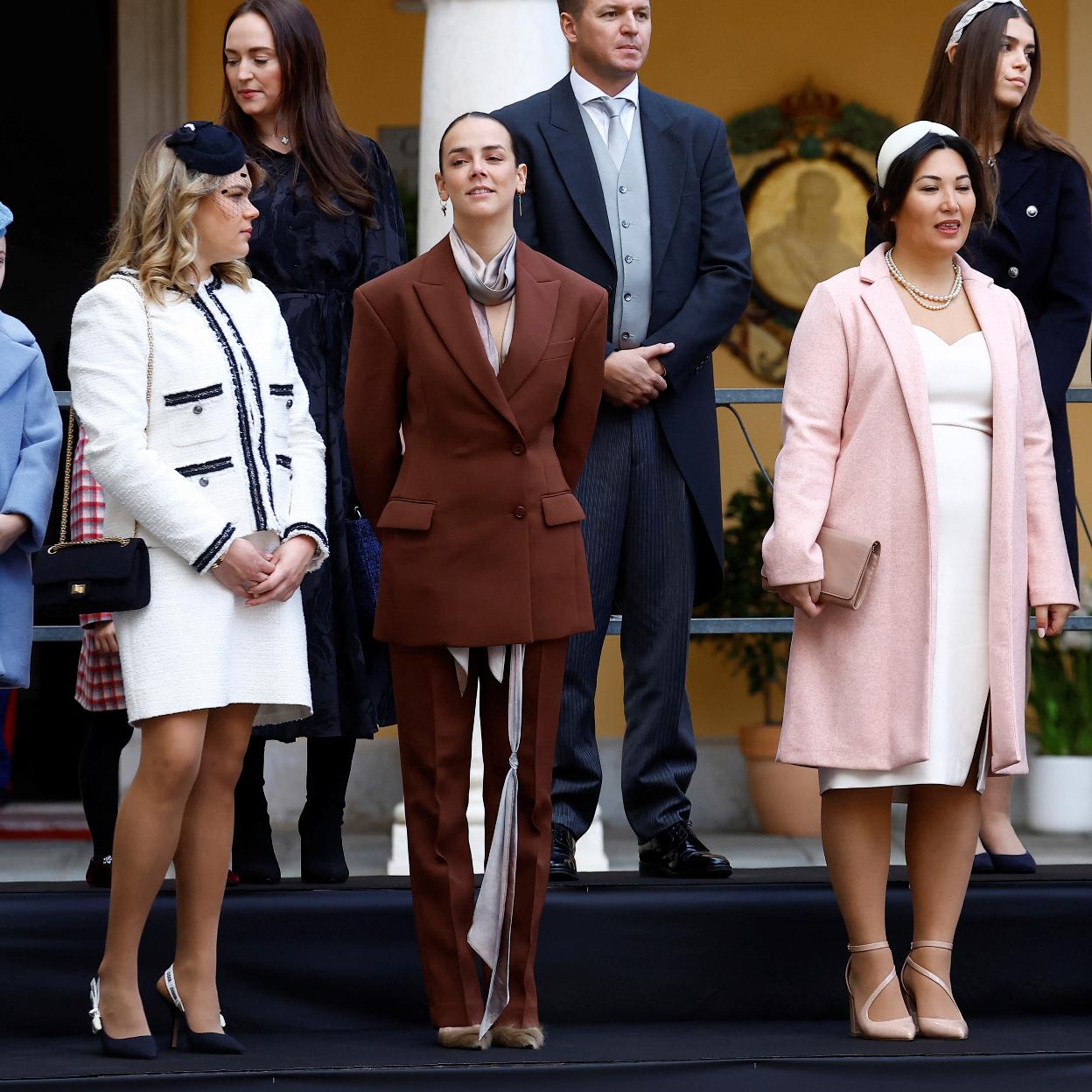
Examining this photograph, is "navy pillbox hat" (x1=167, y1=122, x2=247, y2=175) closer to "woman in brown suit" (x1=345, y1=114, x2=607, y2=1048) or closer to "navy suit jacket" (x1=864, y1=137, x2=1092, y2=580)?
"woman in brown suit" (x1=345, y1=114, x2=607, y2=1048)

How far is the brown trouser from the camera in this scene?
3836 mm

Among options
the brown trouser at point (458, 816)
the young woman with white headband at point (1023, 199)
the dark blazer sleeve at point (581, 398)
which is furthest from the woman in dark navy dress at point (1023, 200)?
the brown trouser at point (458, 816)

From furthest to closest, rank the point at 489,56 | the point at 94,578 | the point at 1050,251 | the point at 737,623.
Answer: the point at 489,56 → the point at 737,623 → the point at 1050,251 → the point at 94,578

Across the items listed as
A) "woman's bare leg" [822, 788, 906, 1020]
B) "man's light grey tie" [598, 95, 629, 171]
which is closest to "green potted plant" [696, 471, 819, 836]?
"man's light grey tie" [598, 95, 629, 171]

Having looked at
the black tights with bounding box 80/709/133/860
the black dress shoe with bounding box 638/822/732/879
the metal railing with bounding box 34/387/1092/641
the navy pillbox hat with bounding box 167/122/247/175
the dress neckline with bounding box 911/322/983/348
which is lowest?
the black dress shoe with bounding box 638/822/732/879

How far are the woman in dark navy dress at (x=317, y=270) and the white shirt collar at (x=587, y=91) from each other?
51 cm

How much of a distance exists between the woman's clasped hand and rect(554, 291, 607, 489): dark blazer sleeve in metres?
0.55

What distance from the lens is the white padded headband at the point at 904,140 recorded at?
4047mm

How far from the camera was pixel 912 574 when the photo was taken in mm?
3969

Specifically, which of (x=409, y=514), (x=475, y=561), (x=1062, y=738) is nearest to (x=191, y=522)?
(x=409, y=514)

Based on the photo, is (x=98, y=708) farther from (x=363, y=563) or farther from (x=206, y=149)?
(x=206, y=149)

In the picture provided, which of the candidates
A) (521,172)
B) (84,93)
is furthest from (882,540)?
(84,93)

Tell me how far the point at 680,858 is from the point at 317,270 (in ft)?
5.16

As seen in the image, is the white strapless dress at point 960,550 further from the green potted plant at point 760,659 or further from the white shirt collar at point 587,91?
the green potted plant at point 760,659
